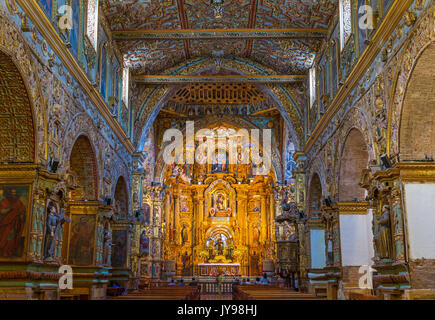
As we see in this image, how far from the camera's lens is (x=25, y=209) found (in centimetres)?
1038

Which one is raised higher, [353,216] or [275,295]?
[353,216]

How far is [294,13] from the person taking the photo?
16.9m

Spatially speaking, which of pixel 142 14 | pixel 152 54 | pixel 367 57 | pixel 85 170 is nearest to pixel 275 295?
pixel 367 57

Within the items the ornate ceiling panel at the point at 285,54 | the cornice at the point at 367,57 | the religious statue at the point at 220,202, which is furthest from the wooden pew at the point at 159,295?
the religious statue at the point at 220,202

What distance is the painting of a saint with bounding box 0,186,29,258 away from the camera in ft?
33.4

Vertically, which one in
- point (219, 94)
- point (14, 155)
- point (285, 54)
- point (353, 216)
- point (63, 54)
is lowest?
point (353, 216)

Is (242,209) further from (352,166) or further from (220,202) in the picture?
(352,166)

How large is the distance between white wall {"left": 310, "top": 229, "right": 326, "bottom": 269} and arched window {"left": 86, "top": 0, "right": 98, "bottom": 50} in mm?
11763

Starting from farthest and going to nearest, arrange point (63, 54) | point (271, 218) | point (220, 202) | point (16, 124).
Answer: point (220, 202), point (271, 218), point (63, 54), point (16, 124)

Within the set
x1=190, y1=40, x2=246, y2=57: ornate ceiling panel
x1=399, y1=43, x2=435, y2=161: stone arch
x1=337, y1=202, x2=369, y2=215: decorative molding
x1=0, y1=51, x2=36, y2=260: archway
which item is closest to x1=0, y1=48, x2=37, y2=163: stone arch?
x1=0, y1=51, x2=36, y2=260: archway

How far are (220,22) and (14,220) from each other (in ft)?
36.3

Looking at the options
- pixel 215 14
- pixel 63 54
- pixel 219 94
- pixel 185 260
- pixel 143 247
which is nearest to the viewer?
pixel 63 54

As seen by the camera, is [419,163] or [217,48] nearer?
[419,163]
